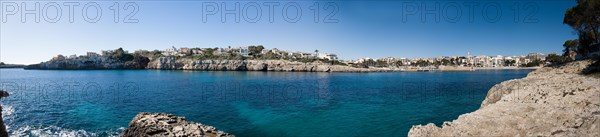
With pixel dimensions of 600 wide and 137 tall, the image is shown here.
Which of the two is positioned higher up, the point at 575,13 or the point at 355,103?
the point at 575,13

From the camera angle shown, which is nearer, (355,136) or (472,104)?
(355,136)

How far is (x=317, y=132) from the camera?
18.2 meters

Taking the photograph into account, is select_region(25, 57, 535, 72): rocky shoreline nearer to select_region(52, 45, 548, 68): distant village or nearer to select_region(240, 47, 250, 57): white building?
select_region(52, 45, 548, 68): distant village

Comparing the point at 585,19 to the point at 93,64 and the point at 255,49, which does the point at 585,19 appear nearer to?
the point at 255,49

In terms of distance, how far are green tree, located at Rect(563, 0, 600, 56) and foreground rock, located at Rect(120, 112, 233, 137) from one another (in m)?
37.4

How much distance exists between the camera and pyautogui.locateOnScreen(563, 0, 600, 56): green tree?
29.5 m

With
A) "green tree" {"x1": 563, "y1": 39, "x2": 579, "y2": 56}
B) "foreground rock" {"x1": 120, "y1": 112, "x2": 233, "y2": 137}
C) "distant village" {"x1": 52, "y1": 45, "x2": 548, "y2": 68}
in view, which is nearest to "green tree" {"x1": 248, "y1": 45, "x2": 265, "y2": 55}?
"distant village" {"x1": 52, "y1": 45, "x2": 548, "y2": 68}

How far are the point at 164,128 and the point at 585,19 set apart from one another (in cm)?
4420

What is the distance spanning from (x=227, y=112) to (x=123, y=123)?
25.2 ft

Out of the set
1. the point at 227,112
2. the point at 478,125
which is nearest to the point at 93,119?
the point at 227,112

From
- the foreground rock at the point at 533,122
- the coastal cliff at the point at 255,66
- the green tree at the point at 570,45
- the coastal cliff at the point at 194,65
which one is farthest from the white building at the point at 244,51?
the foreground rock at the point at 533,122

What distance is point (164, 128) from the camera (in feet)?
43.5

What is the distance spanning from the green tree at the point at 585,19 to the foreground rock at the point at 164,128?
1472 inches

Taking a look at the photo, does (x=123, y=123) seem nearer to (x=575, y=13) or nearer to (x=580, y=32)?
(x=575, y=13)
